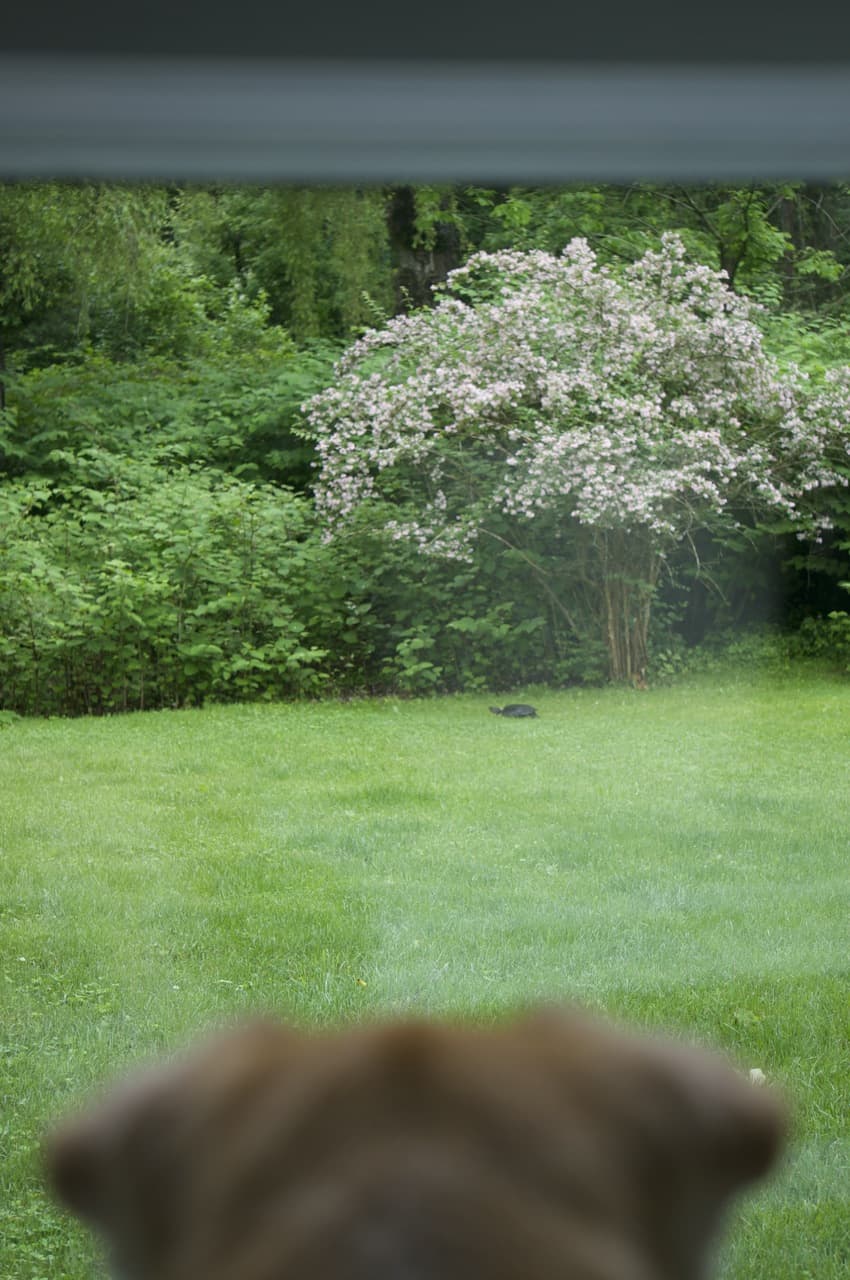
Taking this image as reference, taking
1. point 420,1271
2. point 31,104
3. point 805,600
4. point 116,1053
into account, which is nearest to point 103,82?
point 31,104

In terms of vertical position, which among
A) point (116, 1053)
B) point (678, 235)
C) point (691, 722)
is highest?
point (678, 235)

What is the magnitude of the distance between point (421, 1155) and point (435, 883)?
2255 millimetres

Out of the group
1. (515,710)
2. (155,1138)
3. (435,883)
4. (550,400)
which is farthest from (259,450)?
(155,1138)

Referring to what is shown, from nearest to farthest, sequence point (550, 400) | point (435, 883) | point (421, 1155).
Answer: point (421, 1155), point (435, 883), point (550, 400)

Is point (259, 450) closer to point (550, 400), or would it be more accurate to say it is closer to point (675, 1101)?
point (550, 400)

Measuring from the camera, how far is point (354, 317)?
2734 millimetres

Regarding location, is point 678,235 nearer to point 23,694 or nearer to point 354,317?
point 354,317

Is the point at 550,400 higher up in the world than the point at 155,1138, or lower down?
higher up

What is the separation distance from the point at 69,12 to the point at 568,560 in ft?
7.26

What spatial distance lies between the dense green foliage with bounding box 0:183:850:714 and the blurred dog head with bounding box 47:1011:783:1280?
2152 mm

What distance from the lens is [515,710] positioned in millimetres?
2926

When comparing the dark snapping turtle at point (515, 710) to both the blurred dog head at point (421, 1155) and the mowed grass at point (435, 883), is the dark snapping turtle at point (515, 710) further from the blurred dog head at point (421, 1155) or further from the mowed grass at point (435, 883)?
the blurred dog head at point (421, 1155)

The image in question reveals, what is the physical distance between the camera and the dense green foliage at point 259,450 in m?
2.39

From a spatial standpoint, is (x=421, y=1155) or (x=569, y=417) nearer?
(x=421, y=1155)
